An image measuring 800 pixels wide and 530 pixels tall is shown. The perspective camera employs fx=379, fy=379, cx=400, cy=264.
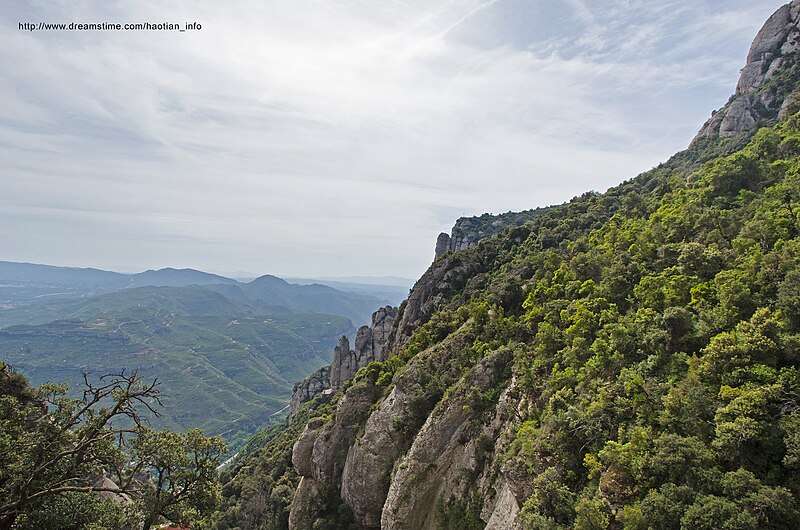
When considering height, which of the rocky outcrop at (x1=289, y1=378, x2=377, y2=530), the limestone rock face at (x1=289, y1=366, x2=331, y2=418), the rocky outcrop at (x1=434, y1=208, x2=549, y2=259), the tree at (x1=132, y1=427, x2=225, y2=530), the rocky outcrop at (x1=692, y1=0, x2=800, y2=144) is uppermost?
the rocky outcrop at (x1=692, y1=0, x2=800, y2=144)

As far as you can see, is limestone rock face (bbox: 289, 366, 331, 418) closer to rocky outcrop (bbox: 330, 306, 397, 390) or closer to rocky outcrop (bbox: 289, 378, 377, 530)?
rocky outcrop (bbox: 330, 306, 397, 390)

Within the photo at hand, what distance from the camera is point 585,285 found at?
3919 cm

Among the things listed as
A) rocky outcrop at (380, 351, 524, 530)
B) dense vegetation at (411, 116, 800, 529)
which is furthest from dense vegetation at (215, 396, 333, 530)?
dense vegetation at (411, 116, 800, 529)

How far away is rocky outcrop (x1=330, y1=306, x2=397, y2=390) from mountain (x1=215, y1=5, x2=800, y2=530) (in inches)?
1415

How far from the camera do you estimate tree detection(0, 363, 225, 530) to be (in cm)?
1438

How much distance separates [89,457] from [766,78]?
126 m

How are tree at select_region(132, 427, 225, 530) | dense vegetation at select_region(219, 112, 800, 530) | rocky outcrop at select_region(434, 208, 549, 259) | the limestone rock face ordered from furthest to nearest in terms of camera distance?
rocky outcrop at select_region(434, 208, 549, 259), the limestone rock face, tree at select_region(132, 427, 225, 530), dense vegetation at select_region(219, 112, 800, 530)

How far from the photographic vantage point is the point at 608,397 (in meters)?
24.7

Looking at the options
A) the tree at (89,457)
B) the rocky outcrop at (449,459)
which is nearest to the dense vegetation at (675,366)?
the rocky outcrop at (449,459)

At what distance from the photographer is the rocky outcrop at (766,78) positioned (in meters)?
76.8

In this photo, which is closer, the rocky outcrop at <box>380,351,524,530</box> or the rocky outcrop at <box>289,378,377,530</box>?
the rocky outcrop at <box>380,351,524,530</box>

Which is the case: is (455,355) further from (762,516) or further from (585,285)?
(762,516)

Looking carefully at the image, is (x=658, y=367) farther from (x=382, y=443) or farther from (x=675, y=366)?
(x=382, y=443)

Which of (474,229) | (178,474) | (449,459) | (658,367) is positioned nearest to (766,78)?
(474,229)
